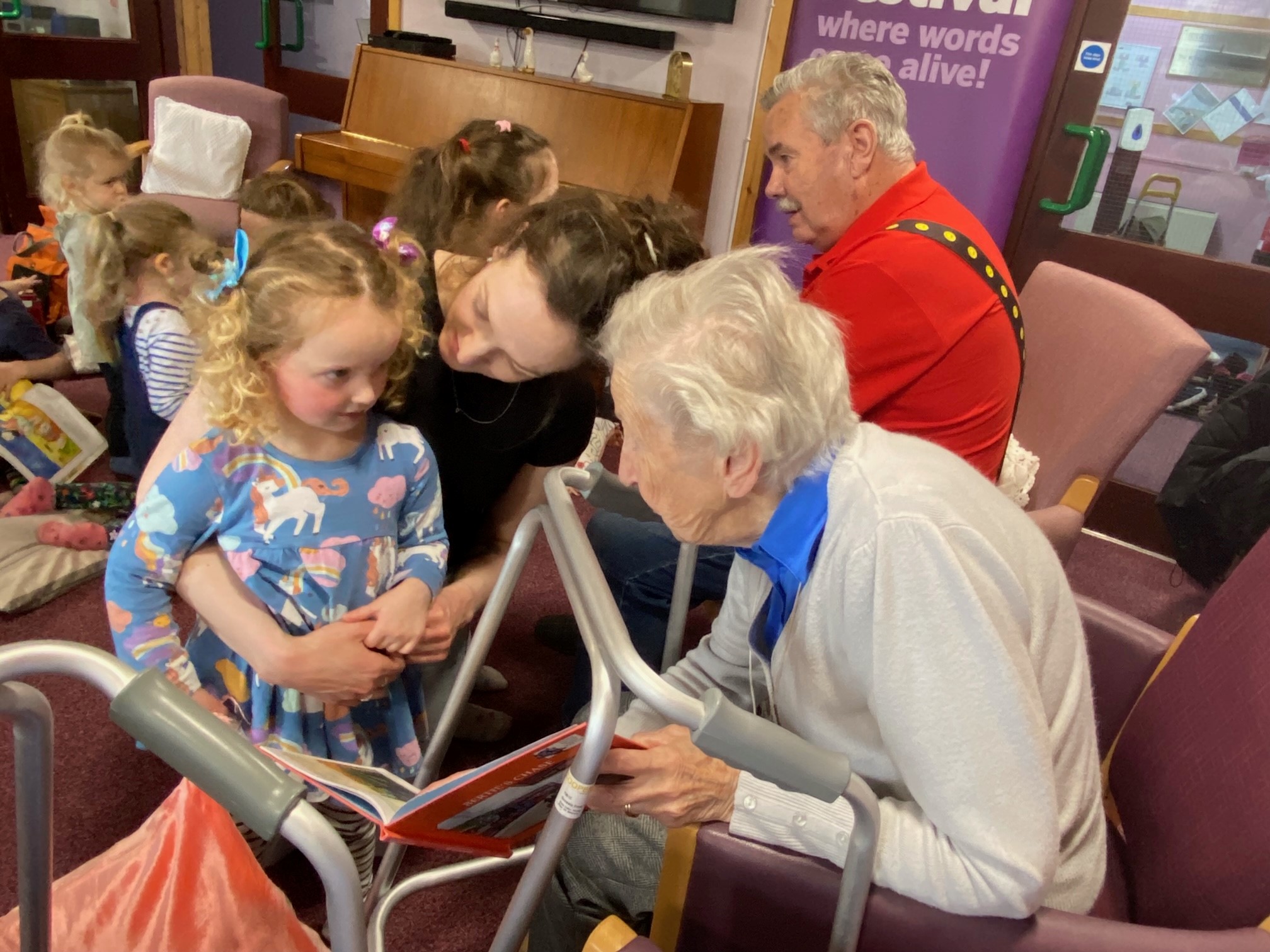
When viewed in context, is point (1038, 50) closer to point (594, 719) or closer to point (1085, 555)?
point (1085, 555)

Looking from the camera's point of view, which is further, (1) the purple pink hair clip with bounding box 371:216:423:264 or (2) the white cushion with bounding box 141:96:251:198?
(2) the white cushion with bounding box 141:96:251:198

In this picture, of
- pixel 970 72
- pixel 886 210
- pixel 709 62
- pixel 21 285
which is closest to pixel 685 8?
pixel 709 62

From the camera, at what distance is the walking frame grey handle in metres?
0.53

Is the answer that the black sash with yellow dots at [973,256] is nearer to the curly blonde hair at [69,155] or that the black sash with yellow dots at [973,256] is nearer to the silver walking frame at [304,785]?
the silver walking frame at [304,785]

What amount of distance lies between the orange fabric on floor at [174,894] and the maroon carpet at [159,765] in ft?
1.63

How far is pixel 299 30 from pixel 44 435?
3.03 m

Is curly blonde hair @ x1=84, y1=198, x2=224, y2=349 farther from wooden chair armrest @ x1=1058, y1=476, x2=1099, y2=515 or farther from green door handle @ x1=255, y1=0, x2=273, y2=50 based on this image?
green door handle @ x1=255, y1=0, x2=273, y2=50

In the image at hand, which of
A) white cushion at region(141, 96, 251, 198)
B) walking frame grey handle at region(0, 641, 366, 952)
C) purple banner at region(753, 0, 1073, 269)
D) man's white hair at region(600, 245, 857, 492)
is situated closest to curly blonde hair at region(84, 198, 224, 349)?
man's white hair at region(600, 245, 857, 492)

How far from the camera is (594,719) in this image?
0.70 metres

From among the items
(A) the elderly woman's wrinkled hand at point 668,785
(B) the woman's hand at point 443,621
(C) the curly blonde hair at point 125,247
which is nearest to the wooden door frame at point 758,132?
(C) the curly blonde hair at point 125,247

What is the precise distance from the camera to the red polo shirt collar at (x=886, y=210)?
1.54 meters

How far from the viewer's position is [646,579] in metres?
1.56

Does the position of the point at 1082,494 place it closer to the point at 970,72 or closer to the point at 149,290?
the point at 970,72

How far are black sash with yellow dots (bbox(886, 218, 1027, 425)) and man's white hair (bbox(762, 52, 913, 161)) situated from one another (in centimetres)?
22
